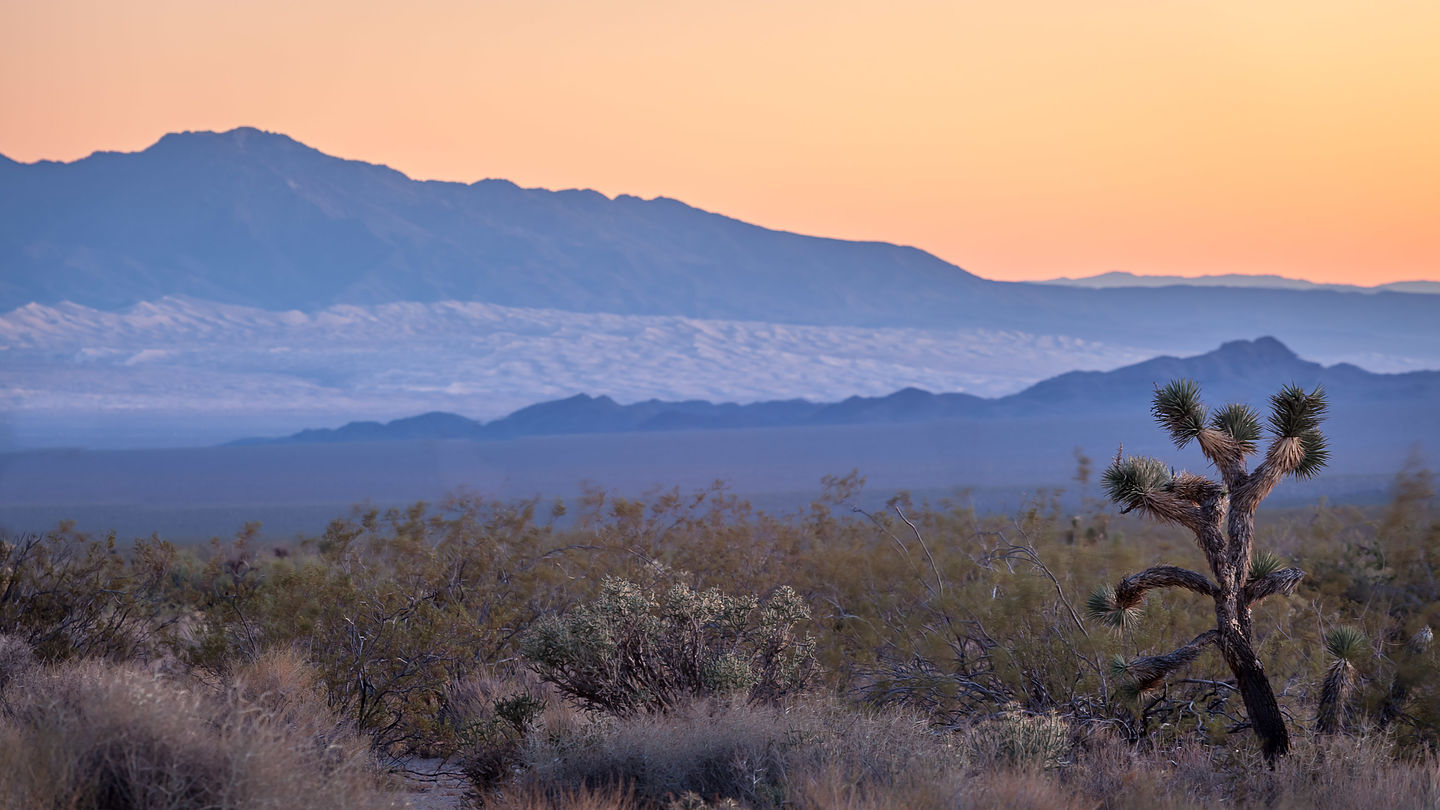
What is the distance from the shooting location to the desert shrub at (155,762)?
21.2ft

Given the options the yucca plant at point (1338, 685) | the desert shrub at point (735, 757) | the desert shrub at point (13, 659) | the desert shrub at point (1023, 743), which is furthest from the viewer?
the desert shrub at point (13, 659)

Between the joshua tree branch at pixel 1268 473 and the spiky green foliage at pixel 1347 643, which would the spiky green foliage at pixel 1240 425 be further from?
the spiky green foliage at pixel 1347 643

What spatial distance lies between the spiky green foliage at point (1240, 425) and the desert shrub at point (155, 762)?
667cm

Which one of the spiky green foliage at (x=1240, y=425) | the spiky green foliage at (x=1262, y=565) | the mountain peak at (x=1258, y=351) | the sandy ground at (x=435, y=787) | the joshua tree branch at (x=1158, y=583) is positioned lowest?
the sandy ground at (x=435, y=787)

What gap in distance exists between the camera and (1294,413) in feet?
30.3

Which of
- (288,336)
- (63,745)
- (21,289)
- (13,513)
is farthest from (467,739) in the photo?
(21,289)

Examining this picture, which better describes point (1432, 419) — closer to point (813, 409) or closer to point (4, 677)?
point (813, 409)

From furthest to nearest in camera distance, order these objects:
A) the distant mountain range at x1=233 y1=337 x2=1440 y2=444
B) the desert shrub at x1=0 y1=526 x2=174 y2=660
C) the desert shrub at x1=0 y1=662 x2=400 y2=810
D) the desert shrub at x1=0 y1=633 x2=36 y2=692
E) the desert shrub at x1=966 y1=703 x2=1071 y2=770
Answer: the distant mountain range at x1=233 y1=337 x2=1440 y2=444 → the desert shrub at x1=0 y1=526 x2=174 y2=660 → the desert shrub at x1=0 y1=633 x2=36 y2=692 → the desert shrub at x1=966 y1=703 x2=1071 y2=770 → the desert shrub at x1=0 y1=662 x2=400 y2=810

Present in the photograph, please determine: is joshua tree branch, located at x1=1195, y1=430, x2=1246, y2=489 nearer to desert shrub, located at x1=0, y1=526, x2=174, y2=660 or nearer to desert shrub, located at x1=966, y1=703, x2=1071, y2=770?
desert shrub, located at x1=966, y1=703, x2=1071, y2=770

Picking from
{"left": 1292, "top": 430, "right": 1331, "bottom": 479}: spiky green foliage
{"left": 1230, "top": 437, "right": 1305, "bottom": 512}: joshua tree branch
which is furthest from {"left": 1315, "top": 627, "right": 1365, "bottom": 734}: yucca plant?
A: {"left": 1230, "top": 437, "right": 1305, "bottom": 512}: joshua tree branch

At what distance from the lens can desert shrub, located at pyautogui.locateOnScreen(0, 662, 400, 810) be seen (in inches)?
254

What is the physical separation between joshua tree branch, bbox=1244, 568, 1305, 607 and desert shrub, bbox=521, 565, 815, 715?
3702mm

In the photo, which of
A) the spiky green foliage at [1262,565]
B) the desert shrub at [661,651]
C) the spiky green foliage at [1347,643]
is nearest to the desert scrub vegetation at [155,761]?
the desert shrub at [661,651]

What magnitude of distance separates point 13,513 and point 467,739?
264ft
